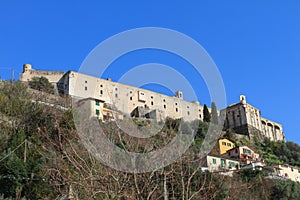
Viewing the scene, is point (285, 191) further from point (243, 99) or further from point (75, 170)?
point (243, 99)

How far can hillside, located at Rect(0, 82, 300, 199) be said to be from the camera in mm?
6121

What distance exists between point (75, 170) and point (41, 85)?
131ft

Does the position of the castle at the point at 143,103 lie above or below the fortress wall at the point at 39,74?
below

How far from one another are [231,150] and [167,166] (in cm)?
3442

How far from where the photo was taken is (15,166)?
15672mm

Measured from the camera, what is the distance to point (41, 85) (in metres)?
45.8

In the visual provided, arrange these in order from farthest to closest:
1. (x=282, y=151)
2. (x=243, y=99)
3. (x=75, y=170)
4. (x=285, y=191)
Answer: (x=243, y=99) < (x=282, y=151) < (x=285, y=191) < (x=75, y=170)

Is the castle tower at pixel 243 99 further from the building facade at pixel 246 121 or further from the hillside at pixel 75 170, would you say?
the hillside at pixel 75 170

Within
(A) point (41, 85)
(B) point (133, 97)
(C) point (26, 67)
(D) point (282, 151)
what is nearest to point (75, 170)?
(A) point (41, 85)

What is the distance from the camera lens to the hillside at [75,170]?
20.1 feet

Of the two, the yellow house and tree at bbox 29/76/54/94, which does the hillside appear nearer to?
the yellow house

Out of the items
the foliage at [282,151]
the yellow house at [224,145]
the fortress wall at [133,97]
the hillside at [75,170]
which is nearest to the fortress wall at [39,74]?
Result: the fortress wall at [133,97]

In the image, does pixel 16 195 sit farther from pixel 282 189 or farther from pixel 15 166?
pixel 282 189

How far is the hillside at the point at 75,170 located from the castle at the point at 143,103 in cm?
1155
